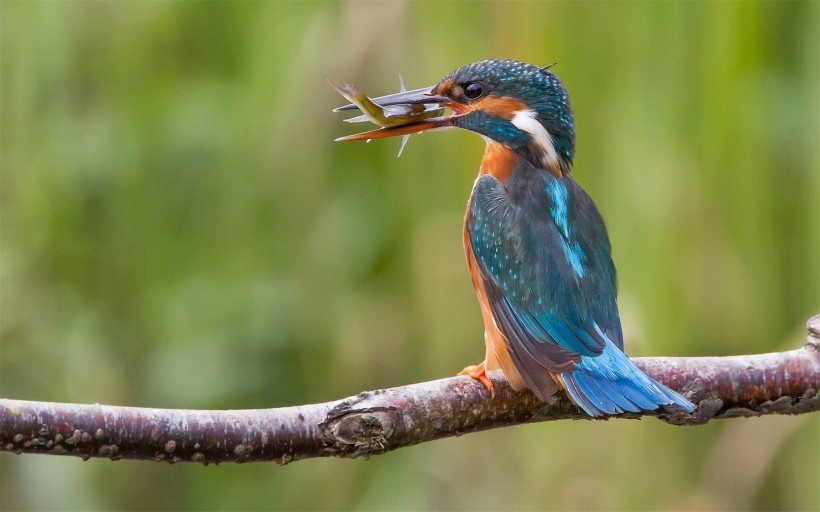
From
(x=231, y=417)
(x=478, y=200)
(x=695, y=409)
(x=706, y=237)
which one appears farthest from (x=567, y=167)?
(x=231, y=417)

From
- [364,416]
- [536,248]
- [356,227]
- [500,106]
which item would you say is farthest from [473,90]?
[364,416]

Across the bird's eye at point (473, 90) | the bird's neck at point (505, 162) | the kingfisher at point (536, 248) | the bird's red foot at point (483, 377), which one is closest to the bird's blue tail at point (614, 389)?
the kingfisher at point (536, 248)

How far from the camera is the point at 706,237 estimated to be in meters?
2.31

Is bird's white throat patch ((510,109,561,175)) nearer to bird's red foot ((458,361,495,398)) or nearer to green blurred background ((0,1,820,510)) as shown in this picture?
green blurred background ((0,1,820,510))

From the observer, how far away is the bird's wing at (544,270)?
1864 millimetres

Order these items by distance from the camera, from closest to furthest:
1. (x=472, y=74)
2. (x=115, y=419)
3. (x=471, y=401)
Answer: (x=115, y=419), (x=471, y=401), (x=472, y=74)

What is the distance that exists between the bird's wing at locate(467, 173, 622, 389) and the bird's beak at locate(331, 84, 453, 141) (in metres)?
0.16

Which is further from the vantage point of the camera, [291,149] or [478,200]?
[291,149]

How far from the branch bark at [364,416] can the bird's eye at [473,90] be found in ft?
1.97

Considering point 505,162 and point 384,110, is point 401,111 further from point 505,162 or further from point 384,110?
point 505,162

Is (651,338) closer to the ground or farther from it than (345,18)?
closer to the ground

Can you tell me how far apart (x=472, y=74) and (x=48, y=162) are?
1.11 m

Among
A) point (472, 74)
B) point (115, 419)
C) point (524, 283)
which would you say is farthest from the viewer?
point (472, 74)

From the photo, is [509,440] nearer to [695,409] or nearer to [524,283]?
[524,283]
